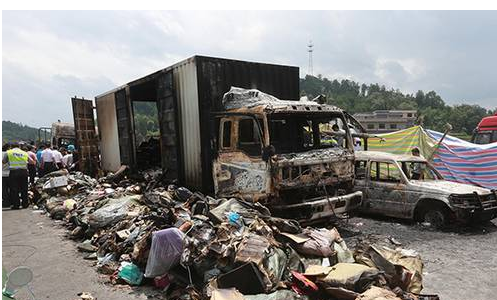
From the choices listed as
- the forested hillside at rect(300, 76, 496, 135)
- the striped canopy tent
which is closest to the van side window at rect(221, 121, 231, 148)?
the striped canopy tent

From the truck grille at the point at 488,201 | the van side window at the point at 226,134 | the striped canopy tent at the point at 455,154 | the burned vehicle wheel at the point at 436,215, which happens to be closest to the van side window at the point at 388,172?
the burned vehicle wheel at the point at 436,215

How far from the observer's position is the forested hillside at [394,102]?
77406 mm

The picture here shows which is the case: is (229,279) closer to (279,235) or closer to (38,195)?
(279,235)

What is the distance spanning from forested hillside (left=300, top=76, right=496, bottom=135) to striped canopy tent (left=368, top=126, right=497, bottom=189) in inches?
2532

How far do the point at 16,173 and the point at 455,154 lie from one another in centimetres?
1236

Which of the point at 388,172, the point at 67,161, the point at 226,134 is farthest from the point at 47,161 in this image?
the point at 388,172

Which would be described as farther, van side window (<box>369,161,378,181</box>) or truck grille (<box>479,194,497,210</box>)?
van side window (<box>369,161,378,181</box>)

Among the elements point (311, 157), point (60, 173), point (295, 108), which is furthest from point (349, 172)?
point (60, 173)

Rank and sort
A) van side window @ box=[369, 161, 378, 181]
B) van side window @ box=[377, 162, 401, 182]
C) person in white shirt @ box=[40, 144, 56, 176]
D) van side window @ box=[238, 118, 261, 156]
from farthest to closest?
person in white shirt @ box=[40, 144, 56, 176] → van side window @ box=[369, 161, 378, 181] → van side window @ box=[377, 162, 401, 182] → van side window @ box=[238, 118, 261, 156]

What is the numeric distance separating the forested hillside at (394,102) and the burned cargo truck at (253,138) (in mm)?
68163

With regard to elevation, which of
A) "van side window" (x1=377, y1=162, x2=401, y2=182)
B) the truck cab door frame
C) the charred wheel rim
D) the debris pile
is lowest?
the charred wheel rim

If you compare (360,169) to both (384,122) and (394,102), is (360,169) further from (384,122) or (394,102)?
(394,102)

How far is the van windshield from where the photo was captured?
6.50m

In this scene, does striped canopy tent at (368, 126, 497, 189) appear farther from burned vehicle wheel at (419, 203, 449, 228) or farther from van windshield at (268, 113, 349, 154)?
van windshield at (268, 113, 349, 154)
